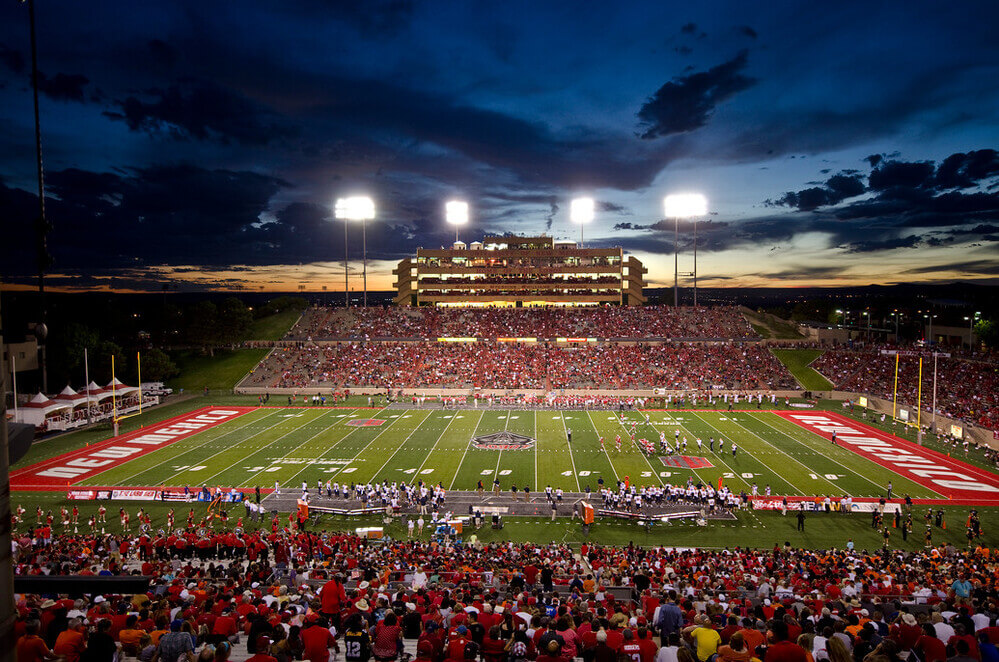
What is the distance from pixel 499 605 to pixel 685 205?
170ft

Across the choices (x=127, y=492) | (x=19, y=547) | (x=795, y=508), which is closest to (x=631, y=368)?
(x=795, y=508)

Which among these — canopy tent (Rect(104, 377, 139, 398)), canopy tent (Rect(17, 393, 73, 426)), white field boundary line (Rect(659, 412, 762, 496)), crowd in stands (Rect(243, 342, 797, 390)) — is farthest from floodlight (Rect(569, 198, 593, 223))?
canopy tent (Rect(17, 393, 73, 426))

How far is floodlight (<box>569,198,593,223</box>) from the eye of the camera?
64.2 metres

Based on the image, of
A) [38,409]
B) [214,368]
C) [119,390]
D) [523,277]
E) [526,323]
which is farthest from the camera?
[523,277]

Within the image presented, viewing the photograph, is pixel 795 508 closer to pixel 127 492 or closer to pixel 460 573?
pixel 460 573

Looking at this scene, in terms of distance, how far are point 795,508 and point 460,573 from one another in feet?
51.9

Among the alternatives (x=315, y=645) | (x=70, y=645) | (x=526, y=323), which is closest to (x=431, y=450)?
(x=315, y=645)

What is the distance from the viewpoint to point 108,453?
98.8 ft

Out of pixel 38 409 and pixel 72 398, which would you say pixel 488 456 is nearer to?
pixel 38 409

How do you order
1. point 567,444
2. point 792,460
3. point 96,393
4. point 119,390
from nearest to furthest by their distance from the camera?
point 792,460 < point 567,444 < point 96,393 < point 119,390

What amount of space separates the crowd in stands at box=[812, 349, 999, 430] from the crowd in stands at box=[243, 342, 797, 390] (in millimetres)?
4662

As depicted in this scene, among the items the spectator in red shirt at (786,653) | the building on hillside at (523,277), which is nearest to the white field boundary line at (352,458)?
the spectator in red shirt at (786,653)

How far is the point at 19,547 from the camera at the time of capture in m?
15.2

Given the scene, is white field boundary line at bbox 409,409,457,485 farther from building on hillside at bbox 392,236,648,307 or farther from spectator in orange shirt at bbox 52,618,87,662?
building on hillside at bbox 392,236,648,307
